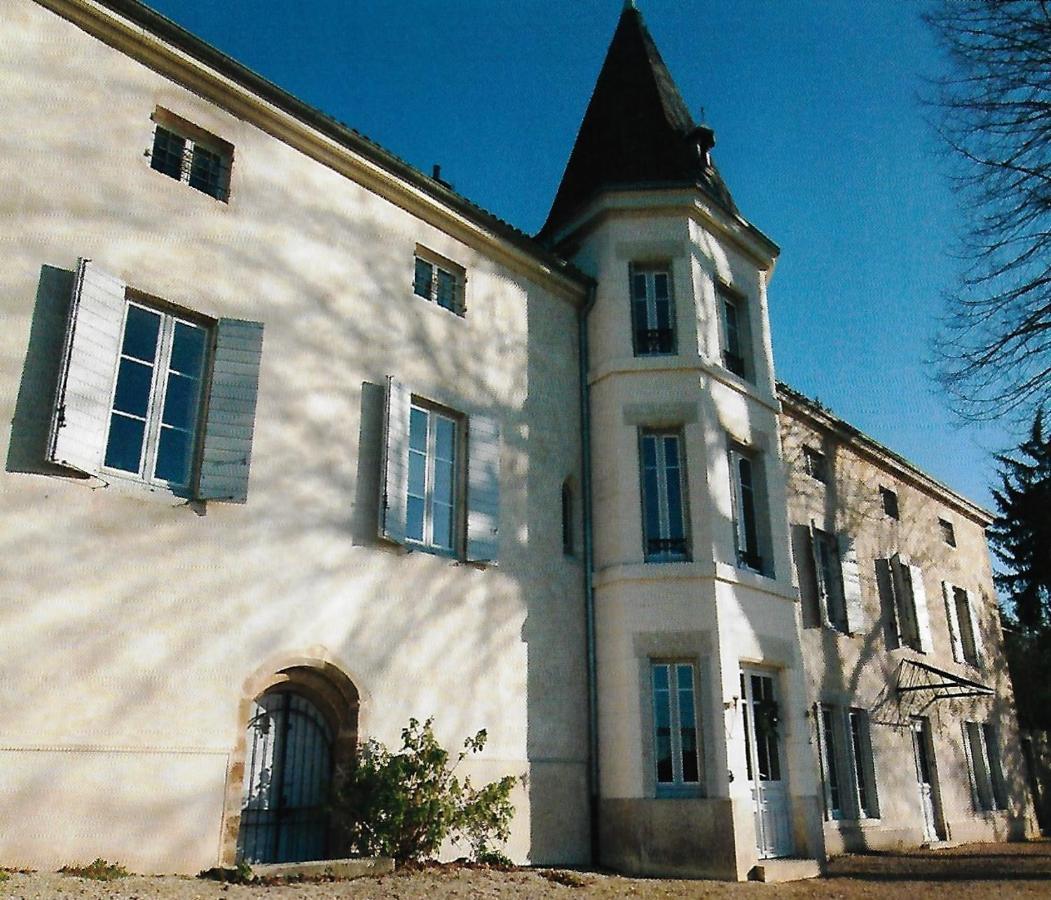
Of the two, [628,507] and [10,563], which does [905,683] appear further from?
[10,563]

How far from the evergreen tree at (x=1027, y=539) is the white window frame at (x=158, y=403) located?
76.3ft

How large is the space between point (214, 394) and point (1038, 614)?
25687mm

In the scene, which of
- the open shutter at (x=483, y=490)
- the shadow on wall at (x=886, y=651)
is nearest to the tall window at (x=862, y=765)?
the shadow on wall at (x=886, y=651)

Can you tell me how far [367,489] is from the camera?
28.8 ft

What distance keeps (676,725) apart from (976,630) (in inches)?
501

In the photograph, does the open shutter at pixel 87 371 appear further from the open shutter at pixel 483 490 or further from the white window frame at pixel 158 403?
the open shutter at pixel 483 490

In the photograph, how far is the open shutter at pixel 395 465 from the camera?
344 inches

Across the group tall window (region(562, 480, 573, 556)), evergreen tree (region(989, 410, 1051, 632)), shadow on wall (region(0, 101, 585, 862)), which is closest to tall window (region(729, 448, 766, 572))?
tall window (region(562, 480, 573, 556))

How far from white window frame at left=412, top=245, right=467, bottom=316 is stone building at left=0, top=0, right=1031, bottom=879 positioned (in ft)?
0.12

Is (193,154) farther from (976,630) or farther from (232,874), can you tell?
(976,630)

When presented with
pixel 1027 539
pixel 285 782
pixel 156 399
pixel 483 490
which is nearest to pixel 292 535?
pixel 156 399

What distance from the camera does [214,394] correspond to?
25.3 ft

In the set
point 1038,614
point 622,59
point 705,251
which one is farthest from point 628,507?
point 1038,614

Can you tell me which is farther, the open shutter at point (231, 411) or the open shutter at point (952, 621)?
the open shutter at point (952, 621)
